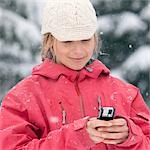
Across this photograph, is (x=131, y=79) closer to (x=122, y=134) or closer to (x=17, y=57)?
(x=17, y=57)

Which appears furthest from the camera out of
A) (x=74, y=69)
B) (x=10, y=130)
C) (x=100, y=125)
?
(x=74, y=69)

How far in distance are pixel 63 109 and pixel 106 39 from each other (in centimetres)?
247

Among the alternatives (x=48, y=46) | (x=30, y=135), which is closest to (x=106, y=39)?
(x=48, y=46)

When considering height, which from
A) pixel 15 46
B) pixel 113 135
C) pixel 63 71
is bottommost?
pixel 15 46

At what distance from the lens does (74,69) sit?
2.21 m

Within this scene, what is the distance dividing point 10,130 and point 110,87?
1.46ft

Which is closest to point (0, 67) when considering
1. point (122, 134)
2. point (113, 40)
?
point (113, 40)

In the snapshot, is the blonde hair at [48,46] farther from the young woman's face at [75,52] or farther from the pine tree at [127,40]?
the pine tree at [127,40]

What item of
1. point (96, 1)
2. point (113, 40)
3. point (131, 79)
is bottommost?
point (131, 79)

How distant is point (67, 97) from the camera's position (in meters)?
2.17

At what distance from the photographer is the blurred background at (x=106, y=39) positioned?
4488mm

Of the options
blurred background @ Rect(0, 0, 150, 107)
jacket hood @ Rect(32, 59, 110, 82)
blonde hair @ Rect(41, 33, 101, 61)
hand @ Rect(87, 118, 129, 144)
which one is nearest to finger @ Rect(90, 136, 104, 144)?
hand @ Rect(87, 118, 129, 144)

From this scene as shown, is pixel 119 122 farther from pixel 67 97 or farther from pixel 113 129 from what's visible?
pixel 67 97

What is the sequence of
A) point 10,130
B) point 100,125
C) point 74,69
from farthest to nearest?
point 74,69, point 10,130, point 100,125
